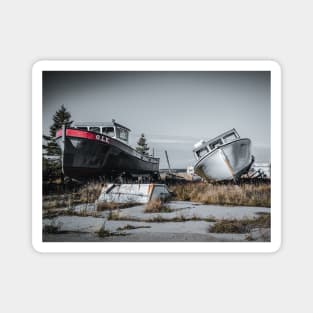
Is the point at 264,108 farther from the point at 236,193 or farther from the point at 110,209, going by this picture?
the point at 110,209

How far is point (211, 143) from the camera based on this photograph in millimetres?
2820

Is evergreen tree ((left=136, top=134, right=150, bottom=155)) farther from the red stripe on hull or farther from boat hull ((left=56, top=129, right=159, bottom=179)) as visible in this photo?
the red stripe on hull

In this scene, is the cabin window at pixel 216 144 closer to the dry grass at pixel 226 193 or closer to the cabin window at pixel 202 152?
the cabin window at pixel 202 152

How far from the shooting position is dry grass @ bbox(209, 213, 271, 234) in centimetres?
272

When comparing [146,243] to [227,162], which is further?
[227,162]

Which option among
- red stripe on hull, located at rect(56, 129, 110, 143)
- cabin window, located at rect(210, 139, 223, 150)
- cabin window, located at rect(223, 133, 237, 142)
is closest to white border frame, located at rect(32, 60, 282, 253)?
red stripe on hull, located at rect(56, 129, 110, 143)

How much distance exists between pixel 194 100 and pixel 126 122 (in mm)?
605

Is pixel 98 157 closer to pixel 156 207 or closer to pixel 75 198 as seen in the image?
pixel 75 198

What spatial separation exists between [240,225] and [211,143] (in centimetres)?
72

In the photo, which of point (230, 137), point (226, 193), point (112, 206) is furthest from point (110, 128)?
point (226, 193)

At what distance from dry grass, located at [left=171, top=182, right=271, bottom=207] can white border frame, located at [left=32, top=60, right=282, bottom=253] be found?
0.38 feet

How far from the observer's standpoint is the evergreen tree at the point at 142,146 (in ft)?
9.16

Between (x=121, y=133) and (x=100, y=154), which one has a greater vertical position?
(x=121, y=133)
